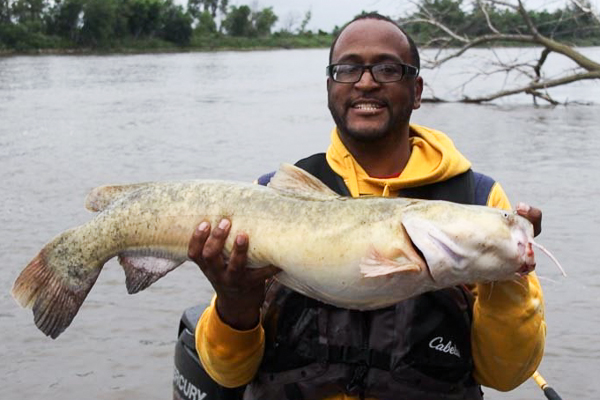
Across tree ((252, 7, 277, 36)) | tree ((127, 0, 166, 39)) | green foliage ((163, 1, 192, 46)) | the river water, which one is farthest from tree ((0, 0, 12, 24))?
the river water

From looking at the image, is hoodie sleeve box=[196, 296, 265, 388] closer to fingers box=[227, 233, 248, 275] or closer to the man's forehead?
fingers box=[227, 233, 248, 275]

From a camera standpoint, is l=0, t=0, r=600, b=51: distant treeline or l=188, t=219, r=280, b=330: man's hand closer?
l=188, t=219, r=280, b=330: man's hand

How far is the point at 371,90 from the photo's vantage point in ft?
8.91

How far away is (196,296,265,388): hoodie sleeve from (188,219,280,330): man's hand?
0.09 meters

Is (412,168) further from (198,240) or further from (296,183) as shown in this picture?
(198,240)

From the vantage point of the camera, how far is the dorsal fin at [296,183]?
8.11ft

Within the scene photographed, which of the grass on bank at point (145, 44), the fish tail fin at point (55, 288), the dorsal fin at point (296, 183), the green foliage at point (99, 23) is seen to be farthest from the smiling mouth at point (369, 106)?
the green foliage at point (99, 23)

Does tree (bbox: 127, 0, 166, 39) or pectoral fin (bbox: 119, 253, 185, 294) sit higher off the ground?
pectoral fin (bbox: 119, 253, 185, 294)

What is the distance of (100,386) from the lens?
18.2ft

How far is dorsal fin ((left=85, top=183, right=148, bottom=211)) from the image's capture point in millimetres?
2658

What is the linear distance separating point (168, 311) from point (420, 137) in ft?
14.5

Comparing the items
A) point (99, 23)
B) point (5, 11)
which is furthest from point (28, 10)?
point (99, 23)

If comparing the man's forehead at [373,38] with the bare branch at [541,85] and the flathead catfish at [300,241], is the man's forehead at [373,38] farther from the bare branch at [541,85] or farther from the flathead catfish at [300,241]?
the bare branch at [541,85]

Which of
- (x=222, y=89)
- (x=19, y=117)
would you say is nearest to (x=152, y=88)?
(x=222, y=89)
